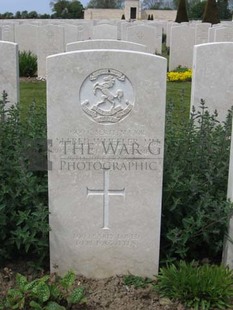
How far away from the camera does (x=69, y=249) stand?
344cm

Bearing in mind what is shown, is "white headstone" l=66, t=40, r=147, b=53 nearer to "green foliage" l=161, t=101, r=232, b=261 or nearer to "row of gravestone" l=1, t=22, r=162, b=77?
"green foliage" l=161, t=101, r=232, b=261

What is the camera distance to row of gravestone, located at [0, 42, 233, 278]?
3.14 meters

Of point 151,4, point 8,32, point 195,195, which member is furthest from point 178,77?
point 151,4

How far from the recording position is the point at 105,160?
10.8ft

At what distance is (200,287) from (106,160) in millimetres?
942

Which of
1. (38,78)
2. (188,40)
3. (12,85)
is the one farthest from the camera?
(188,40)

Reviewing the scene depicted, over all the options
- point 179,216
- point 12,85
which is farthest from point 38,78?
point 179,216

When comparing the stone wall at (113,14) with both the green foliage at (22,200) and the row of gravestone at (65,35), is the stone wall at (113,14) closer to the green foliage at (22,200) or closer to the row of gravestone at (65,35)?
the row of gravestone at (65,35)

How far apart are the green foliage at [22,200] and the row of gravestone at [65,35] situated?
9.38 meters

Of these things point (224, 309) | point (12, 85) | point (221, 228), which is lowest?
point (224, 309)

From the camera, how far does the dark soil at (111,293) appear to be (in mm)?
3143

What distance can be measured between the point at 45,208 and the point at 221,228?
1171 mm

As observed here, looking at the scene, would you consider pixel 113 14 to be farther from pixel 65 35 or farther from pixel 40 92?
pixel 40 92

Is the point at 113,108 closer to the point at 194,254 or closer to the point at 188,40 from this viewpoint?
the point at 194,254
